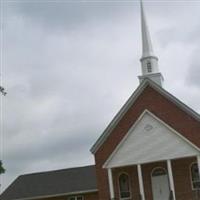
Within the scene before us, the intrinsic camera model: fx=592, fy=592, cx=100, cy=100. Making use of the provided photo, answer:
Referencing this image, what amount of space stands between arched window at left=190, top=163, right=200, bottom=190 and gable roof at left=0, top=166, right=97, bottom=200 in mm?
9320

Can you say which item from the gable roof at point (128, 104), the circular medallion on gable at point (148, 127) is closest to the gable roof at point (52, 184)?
the gable roof at point (128, 104)

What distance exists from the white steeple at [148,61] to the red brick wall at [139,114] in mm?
2431

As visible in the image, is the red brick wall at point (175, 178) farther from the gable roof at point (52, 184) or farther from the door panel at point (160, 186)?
the gable roof at point (52, 184)

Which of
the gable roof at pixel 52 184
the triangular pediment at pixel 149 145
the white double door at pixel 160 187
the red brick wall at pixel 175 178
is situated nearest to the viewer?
the triangular pediment at pixel 149 145

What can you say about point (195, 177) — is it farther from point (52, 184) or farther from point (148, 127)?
point (52, 184)

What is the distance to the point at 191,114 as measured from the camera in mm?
36812

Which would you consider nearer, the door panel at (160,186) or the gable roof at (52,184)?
the door panel at (160,186)

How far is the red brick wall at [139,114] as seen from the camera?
37.0m

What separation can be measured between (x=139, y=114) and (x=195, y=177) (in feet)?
17.5

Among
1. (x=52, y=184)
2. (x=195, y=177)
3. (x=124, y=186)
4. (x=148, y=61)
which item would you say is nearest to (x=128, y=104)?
(x=148, y=61)

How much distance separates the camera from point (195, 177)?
36750 millimetres

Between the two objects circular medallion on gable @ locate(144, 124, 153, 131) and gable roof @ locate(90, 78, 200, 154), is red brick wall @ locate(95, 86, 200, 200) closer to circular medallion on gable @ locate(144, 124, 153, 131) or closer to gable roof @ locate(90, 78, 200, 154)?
gable roof @ locate(90, 78, 200, 154)

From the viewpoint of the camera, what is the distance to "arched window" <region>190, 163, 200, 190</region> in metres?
36.5

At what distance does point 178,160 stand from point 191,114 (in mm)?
3000
